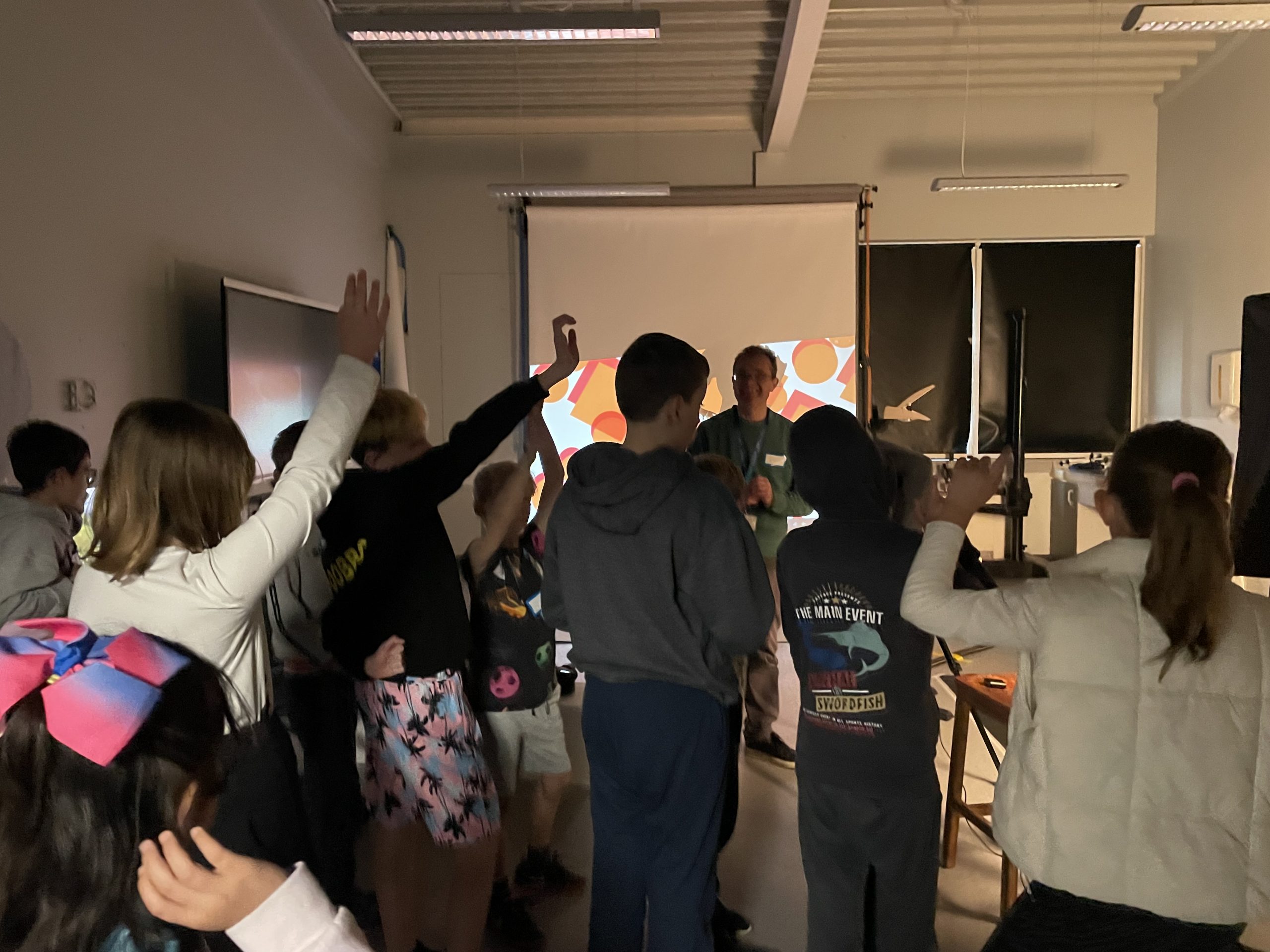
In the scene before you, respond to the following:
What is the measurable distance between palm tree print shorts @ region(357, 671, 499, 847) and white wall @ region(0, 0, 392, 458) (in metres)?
1.68

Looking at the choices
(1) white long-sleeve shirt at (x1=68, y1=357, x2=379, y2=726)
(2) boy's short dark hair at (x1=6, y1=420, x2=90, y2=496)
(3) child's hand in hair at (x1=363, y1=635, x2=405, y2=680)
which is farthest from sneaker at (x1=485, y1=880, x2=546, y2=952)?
(2) boy's short dark hair at (x1=6, y1=420, x2=90, y2=496)

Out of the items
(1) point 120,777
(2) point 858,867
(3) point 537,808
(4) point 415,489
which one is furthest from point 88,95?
(2) point 858,867

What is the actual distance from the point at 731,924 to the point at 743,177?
18.9 feet

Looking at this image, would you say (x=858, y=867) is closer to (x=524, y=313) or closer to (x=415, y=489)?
(x=415, y=489)

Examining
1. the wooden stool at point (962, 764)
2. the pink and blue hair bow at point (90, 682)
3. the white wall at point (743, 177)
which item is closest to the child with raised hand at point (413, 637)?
the pink and blue hair bow at point (90, 682)

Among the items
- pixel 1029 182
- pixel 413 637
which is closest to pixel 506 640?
pixel 413 637

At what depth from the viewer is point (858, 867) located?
5.41 ft

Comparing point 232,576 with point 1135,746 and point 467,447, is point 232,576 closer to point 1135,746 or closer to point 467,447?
point 467,447

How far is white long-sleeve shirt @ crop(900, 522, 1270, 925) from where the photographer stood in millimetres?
1252

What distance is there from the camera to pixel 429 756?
184 cm

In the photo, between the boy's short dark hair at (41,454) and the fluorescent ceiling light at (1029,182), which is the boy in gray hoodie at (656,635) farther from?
the fluorescent ceiling light at (1029,182)

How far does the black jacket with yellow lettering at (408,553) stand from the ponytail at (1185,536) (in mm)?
1109

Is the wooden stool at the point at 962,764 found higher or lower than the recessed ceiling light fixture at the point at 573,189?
lower

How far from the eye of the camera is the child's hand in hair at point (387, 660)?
5.82ft
